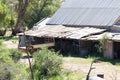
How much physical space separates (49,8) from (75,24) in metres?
20.9

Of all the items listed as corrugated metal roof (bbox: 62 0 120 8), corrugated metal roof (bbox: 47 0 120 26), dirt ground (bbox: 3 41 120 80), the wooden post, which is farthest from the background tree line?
dirt ground (bbox: 3 41 120 80)

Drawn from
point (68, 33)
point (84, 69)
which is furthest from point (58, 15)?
point (84, 69)

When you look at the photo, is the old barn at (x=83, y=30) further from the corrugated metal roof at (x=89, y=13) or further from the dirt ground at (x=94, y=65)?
the dirt ground at (x=94, y=65)

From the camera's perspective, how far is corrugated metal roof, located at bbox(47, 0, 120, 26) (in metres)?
32.5

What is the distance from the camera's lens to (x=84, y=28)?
32.5 meters

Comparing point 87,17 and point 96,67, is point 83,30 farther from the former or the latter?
point 96,67

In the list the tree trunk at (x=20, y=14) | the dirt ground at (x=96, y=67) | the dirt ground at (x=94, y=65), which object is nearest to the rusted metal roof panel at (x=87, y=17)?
the dirt ground at (x=94, y=65)

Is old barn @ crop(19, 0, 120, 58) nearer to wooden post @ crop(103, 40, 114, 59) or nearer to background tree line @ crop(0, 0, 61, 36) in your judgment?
wooden post @ crop(103, 40, 114, 59)

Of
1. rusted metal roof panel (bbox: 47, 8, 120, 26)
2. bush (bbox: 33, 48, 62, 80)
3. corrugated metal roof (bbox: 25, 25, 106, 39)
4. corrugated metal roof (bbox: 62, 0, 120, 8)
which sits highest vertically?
corrugated metal roof (bbox: 62, 0, 120, 8)

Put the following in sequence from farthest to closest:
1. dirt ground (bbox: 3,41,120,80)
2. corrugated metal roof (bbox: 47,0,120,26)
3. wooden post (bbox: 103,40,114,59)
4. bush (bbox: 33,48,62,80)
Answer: corrugated metal roof (bbox: 47,0,120,26) < wooden post (bbox: 103,40,114,59) < dirt ground (bbox: 3,41,120,80) < bush (bbox: 33,48,62,80)

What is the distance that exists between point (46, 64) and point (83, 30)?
1283cm

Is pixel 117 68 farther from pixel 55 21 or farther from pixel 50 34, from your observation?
pixel 55 21

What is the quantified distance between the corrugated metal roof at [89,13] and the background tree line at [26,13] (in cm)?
1231

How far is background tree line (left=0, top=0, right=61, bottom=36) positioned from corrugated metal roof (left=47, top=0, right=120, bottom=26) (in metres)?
12.3
